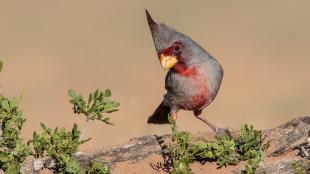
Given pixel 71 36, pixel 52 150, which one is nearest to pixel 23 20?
pixel 71 36

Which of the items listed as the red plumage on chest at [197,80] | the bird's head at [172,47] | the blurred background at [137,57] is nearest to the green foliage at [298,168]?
the bird's head at [172,47]

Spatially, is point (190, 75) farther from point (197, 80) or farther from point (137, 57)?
point (137, 57)

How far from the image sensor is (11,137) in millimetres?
7152

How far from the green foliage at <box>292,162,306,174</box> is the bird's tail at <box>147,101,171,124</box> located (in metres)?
2.78

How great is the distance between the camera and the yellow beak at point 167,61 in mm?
7921

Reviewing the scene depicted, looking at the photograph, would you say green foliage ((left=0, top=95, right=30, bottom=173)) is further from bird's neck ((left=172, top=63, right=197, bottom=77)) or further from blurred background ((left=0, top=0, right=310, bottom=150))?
blurred background ((left=0, top=0, right=310, bottom=150))

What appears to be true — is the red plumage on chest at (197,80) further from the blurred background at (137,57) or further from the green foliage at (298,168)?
the green foliage at (298,168)

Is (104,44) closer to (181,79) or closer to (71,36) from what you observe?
(71,36)

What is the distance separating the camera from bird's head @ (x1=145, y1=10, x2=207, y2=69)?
25.5ft

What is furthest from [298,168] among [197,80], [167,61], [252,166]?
[197,80]

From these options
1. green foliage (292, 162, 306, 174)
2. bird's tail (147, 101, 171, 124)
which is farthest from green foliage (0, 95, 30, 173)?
bird's tail (147, 101, 171, 124)

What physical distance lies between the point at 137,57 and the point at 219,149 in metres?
7.49

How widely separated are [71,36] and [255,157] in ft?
28.9

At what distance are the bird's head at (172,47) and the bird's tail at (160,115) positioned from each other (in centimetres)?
110
